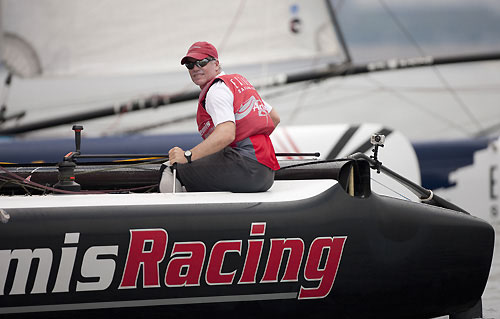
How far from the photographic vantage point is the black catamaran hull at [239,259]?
271cm

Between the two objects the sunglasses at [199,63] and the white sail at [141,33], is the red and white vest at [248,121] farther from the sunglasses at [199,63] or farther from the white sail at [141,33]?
the white sail at [141,33]

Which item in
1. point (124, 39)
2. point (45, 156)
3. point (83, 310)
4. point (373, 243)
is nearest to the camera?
point (83, 310)

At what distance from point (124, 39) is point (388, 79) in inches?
114

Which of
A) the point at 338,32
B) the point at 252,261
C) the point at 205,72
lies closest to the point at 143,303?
the point at 252,261

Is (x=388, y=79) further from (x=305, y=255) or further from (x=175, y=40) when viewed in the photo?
(x=305, y=255)

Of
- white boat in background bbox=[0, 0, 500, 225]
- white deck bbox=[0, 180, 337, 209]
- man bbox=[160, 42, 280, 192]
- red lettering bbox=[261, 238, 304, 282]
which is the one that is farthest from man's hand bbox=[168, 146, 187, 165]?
white boat in background bbox=[0, 0, 500, 225]

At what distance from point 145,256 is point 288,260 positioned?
0.56 m

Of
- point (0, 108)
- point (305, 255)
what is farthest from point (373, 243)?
point (0, 108)

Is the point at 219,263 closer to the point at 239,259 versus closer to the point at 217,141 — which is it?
the point at 239,259

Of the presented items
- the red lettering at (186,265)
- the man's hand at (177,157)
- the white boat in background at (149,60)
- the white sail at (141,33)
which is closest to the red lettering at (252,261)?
the red lettering at (186,265)

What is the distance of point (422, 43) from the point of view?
843cm

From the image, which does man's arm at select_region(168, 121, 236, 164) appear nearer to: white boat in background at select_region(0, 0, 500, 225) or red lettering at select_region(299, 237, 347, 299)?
red lettering at select_region(299, 237, 347, 299)

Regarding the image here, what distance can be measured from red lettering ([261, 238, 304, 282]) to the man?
309 millimetres

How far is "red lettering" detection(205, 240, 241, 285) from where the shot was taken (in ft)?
9.23
